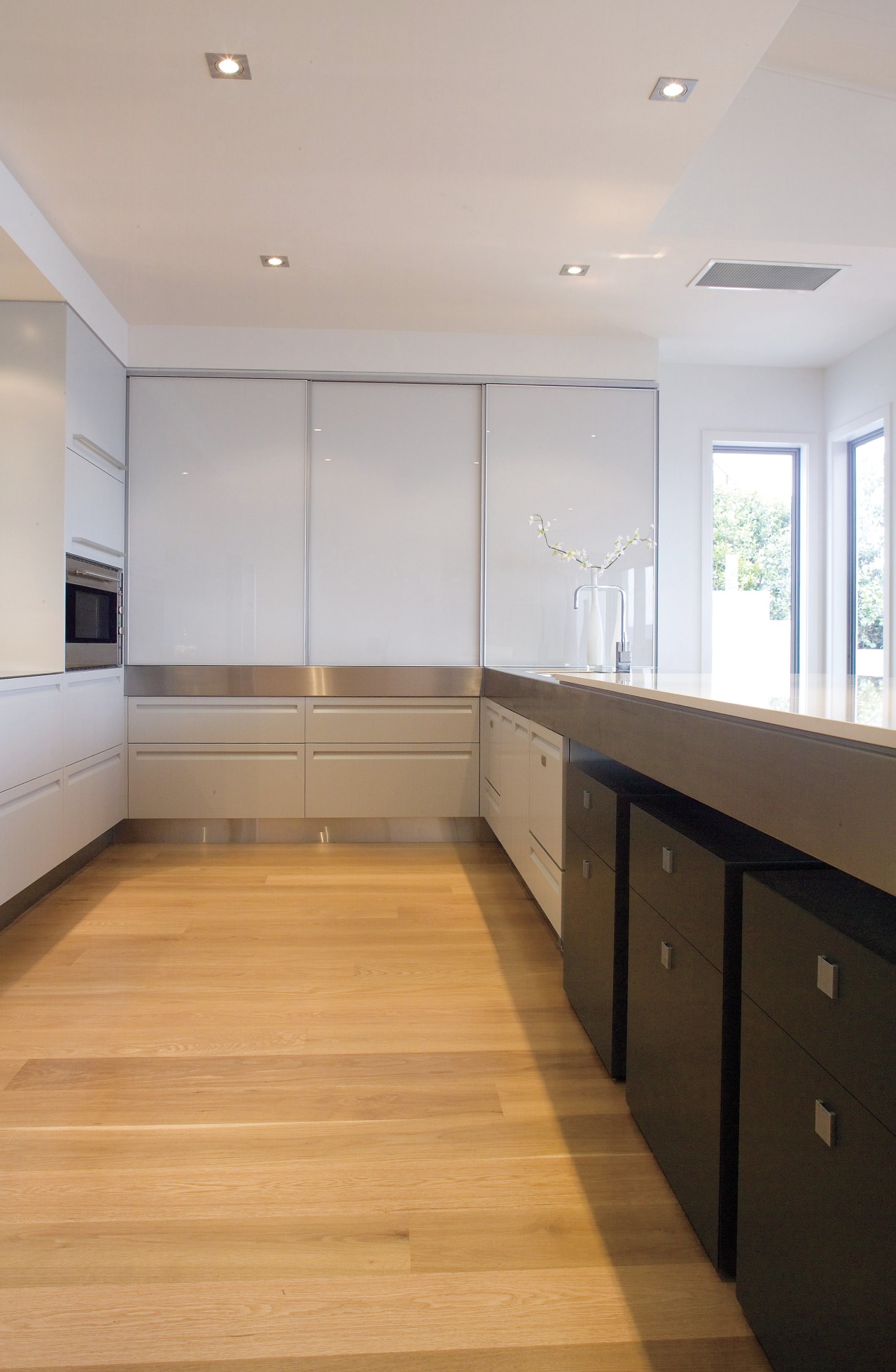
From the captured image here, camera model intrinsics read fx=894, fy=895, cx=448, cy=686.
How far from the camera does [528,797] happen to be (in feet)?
10.0

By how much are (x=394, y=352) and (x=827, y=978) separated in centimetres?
394

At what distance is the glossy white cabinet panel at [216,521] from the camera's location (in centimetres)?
426

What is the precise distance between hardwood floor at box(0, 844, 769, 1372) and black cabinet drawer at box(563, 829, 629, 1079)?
8cm

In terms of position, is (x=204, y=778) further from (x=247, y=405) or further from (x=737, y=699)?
(x=737, y=699)

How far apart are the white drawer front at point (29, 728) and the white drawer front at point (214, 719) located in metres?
0.91

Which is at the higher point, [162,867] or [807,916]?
[807,916]

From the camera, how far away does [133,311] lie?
4.09m

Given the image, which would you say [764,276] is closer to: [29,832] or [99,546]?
[99,546]

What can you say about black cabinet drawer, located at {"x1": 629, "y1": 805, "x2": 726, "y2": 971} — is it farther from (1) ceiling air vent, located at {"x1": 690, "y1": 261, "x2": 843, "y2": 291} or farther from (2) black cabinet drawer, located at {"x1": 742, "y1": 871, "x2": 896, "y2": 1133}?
(1) ceiling air vent, located at {"x1": 690, "y1": 261, "x2": 843, "y2": 291}

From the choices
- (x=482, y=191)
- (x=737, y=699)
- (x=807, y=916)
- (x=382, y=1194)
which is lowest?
(x=382, y=1194)

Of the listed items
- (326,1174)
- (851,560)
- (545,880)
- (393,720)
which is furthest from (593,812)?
(851,560)

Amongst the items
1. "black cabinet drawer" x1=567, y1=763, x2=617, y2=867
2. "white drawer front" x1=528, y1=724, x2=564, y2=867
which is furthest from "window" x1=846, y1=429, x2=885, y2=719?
"black cabinet drawer" x1=567, y1=763, x2=617, y2=867

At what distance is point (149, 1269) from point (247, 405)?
12.2ft

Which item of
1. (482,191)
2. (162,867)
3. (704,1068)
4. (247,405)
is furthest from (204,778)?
(704,1068)
